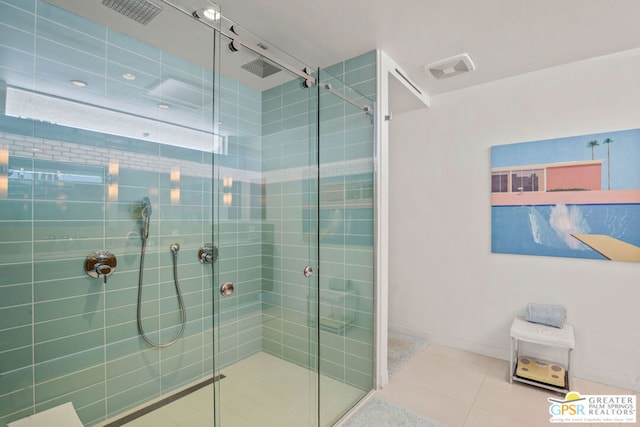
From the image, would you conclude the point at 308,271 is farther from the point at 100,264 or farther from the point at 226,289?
the point at 100,264

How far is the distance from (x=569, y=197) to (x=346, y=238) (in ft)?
6.02

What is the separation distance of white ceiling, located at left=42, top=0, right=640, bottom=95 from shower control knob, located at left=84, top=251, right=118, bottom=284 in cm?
129

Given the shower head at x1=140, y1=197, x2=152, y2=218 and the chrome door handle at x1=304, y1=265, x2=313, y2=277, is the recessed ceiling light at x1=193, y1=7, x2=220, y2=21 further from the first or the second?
the chrome door handle at x1=304, y1=265, x2=313, y2=277

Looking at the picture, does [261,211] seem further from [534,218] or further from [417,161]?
[534,218]

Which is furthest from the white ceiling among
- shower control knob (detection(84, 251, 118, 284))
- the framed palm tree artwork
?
shower control knob (detection(84, 251, 118, 284))

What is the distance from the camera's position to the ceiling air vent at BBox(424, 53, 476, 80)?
8.04ft

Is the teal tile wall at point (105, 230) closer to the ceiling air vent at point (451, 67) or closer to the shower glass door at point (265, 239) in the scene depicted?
the shower glass door at point (265, 239)

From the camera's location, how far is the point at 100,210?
5.96 feet

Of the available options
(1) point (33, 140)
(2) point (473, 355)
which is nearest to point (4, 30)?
(1) point (33, 140)

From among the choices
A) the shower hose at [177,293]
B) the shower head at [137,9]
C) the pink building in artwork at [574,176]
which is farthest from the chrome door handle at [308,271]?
the pink building in artwork at [574,176]

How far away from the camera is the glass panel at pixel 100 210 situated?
1547mm

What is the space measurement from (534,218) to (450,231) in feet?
2.30

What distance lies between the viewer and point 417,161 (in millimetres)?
3312
